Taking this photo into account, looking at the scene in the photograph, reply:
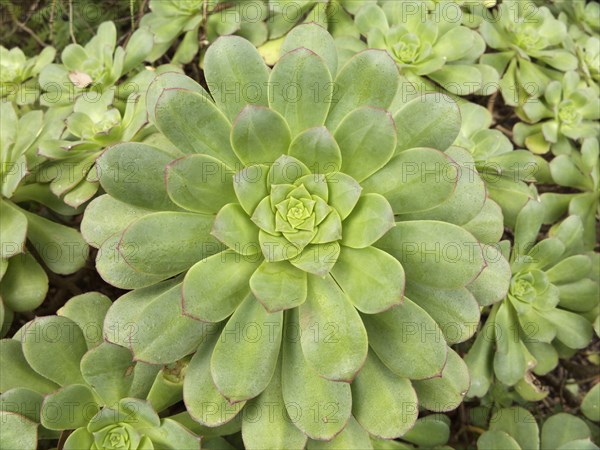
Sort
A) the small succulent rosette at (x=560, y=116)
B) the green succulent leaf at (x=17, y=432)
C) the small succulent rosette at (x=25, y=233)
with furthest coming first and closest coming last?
the small succulent rosette at (x=560, y=116) → the small succulent rosette at (x=25, y=233) → the green succulent leaf at (x=17, y=432)

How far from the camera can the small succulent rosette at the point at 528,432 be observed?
1.61 m

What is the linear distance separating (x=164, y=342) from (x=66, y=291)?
0.81m

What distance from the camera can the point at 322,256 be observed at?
1.23 m

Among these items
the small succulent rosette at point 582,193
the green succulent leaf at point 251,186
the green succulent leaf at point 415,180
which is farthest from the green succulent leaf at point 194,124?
the small succulent rosette at point 582,193

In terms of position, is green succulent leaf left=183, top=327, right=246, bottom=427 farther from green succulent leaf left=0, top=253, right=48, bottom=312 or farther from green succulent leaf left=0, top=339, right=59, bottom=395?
green succulent leaf left=0, top=253, right=48, bottom=312

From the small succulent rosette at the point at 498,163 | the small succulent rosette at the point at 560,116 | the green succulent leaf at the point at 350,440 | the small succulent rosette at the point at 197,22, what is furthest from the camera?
the small succulent rosette at the point at 560,116

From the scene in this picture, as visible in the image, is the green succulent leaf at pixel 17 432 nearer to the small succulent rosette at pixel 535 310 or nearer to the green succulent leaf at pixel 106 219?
the green succulent leaf at pixel 106 219

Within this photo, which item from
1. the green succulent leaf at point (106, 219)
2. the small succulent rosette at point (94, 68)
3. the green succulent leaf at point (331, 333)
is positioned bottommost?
the green succulent leaf at point (331, 333)

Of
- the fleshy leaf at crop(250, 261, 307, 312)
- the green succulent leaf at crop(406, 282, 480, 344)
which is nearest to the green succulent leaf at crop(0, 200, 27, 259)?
the fleshy leaf at crop(250, 261, 307, 312)

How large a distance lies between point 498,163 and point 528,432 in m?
0.85

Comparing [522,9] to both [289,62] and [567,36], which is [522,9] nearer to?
[567,36]

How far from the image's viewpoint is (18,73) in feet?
6.60

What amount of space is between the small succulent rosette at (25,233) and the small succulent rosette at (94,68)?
209mm

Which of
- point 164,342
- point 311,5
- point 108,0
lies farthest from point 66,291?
point 108,0
